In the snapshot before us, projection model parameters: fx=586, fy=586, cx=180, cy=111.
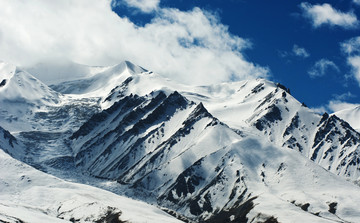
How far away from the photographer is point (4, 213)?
18500cm

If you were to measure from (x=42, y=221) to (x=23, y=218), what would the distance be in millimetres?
7623

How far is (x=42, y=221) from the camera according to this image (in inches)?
7579

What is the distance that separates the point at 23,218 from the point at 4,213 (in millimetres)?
6114

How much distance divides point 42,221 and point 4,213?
13280 mm

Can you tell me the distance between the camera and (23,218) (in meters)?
187
